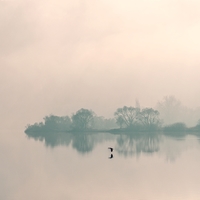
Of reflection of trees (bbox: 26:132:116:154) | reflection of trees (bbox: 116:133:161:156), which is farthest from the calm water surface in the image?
reflection of trees (bbox: 26:132:116:154)

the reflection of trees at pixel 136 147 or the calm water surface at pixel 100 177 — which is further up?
the reflection of trees at pixel 136 147

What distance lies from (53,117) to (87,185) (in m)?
49.2

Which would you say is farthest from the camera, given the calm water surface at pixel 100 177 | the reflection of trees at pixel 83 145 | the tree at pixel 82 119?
the tree at pixel 82 119

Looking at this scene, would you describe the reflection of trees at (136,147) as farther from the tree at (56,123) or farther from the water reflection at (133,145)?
the tree at (56,123)

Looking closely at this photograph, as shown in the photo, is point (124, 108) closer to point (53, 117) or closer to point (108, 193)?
point (53, 117)

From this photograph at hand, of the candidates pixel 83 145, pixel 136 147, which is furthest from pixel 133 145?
pixel 83 145

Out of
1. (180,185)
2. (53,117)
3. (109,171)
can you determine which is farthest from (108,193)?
(53,117)

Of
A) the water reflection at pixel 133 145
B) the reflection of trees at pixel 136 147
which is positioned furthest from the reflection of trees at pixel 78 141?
the reflection of trees at pixel 136 147

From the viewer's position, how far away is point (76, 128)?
65562 mm

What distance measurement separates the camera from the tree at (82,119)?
63356 mm

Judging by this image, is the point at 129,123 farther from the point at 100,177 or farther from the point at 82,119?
the point at 100,177

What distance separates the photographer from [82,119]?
64125 millimetres

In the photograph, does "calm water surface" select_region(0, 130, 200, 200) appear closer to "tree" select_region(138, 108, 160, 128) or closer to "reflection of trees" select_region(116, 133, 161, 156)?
"reflection of trees" select_region(116, 133, 161, 156)

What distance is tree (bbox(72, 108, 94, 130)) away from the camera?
208 ft
